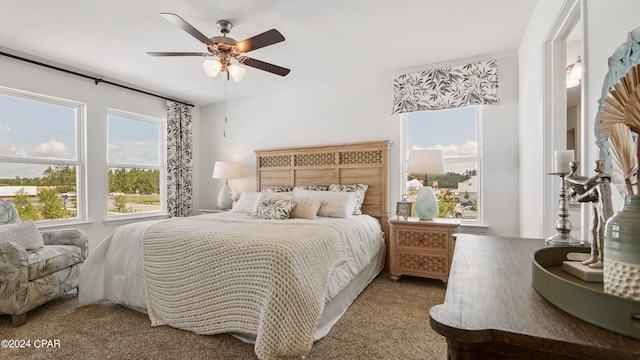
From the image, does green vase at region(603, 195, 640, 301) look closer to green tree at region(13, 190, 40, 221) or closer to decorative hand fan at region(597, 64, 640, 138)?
decorative hand fan at region(597, 64, 640, 138)

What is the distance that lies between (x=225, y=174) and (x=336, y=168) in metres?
1.76

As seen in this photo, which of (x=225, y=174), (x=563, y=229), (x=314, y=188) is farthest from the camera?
(x=225, y=174)

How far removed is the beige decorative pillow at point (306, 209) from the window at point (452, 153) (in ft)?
4.08

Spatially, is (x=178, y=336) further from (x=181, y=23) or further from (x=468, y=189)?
(x=468, y=189)

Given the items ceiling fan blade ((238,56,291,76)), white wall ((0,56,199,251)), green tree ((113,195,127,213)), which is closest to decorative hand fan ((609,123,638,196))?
ceiling fan blade ((238,56,291,76))

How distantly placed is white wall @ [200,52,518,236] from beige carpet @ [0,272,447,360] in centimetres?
149

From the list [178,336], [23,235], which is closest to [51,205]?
[23,235]

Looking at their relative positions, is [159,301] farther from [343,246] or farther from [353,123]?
[353,123]

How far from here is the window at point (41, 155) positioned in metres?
3.13

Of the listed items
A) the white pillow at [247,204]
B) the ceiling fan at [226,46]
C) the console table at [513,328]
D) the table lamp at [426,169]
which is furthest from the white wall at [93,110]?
the console table at [513,328]

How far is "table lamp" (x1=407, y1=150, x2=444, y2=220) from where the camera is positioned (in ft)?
10.1

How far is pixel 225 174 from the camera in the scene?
14.6 feet

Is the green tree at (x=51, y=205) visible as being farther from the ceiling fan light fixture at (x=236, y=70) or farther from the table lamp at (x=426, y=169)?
the table lamp at (x=426, y=169)

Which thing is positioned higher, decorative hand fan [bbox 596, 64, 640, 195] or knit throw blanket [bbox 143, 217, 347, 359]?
decorative hand fan [bbox 596, 64, 640, 195]
